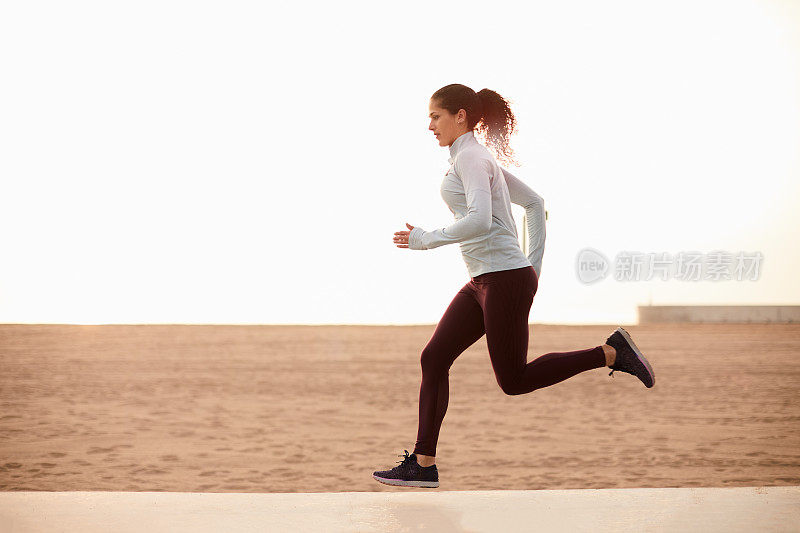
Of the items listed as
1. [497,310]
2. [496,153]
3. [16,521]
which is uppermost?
[496,153]

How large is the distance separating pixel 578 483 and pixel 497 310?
535 centimetres

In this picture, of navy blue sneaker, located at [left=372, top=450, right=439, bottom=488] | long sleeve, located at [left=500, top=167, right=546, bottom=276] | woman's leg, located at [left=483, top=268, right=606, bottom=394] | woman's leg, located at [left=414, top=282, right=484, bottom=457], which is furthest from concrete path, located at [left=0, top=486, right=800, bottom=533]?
long sleeve, located at [left=500, top=167, right=546, bottom=276]

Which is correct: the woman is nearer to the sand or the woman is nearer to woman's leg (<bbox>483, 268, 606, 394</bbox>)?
woman's leg (<bbox>483, 268, 606, 394</bbox>)

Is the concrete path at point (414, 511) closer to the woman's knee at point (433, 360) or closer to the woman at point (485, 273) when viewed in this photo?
the woman at point (485, 273)

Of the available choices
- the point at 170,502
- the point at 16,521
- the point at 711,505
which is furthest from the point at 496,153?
the point at 16,521

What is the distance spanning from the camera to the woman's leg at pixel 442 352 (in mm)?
3623

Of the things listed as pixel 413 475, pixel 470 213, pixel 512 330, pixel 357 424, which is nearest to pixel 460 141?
pixel 470 213

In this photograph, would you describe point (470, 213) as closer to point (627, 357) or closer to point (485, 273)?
point (485, 273)

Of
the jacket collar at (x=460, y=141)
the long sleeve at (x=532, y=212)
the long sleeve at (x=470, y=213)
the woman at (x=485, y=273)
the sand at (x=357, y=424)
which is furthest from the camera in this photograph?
the sand at (x=357, y=424)

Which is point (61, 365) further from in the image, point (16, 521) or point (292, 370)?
point (16, 521)

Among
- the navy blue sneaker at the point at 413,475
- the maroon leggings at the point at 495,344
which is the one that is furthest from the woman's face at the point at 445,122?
the navy blue sneaker at the point at 413,475

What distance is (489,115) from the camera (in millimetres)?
3648

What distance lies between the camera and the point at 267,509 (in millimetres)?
3729

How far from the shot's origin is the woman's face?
3.54 meters
